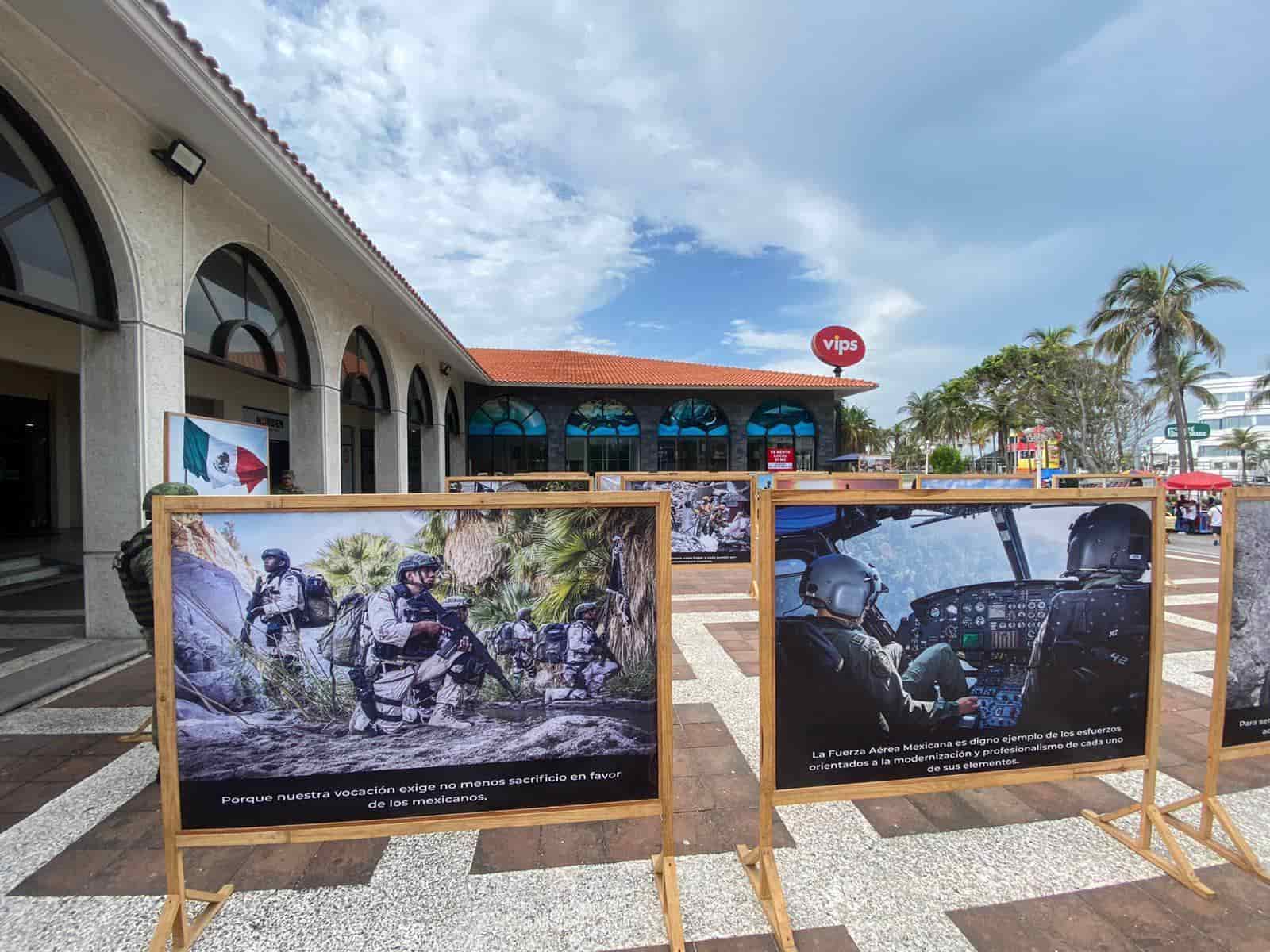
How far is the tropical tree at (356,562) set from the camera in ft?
6.77

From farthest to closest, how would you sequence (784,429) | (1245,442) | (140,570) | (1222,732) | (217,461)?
(1245,442) → (784,429) → (217,461) → (140,570) → (1222,732)

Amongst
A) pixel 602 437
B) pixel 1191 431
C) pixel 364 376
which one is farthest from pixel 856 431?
pixel 364 376

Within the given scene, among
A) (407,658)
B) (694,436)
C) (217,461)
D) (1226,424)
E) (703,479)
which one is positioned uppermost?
(1226,424)

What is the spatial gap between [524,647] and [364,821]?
3.02ft

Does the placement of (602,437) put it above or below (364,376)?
below

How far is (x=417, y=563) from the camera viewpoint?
2.10 metres

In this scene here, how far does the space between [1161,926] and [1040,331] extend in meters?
42.6

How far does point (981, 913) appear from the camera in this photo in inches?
90.0

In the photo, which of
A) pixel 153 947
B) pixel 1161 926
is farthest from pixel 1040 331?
pixel 153 947

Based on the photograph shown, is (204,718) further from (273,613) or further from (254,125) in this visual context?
(254,125)

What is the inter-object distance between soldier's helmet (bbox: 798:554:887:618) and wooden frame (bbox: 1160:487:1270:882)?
174cm

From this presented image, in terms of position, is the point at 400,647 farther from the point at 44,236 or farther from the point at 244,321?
the point at 244,321

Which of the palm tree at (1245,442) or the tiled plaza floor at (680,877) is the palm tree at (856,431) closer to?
the palm tree at (1245,442)

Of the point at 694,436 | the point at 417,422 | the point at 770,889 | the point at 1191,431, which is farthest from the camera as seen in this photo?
the point at 1191,431
